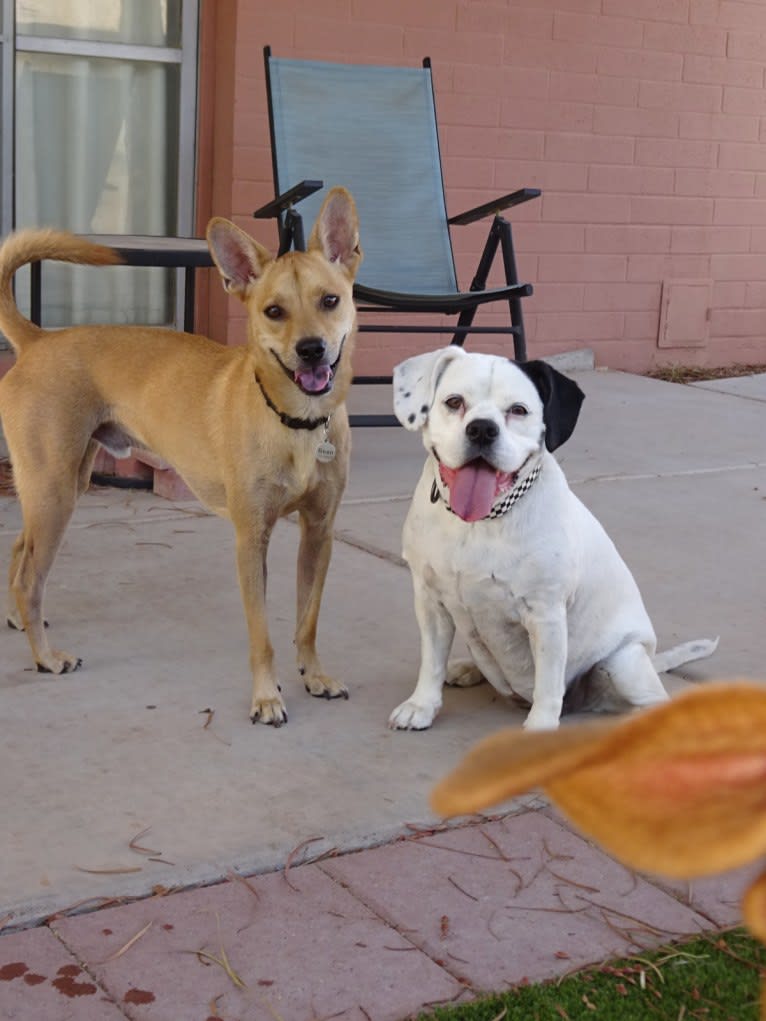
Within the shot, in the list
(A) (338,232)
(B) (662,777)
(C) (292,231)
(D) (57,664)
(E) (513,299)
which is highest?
(B) (662,777)

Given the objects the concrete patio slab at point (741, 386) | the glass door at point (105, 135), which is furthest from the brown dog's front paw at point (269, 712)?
the concrete patio slab at point (741, 386)

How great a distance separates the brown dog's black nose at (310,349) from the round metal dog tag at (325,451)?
0.20m

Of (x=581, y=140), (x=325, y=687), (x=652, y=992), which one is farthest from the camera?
(x=581, y=140)

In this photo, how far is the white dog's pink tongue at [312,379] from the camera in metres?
3.28

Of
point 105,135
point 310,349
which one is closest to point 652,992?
point 310,349

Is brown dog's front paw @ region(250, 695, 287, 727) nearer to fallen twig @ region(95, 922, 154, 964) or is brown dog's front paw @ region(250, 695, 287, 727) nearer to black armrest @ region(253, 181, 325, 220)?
fallen twig @ region(95, 922, 154, 964)

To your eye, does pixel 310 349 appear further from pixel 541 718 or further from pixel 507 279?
pixel 507 279

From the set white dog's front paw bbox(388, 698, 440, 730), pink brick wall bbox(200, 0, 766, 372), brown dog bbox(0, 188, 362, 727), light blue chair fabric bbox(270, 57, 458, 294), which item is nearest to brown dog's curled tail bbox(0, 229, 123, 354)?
brown dog bbox(0, 188, 362, 727)

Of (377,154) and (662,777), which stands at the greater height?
(377,154)

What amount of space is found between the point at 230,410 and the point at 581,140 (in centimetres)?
459

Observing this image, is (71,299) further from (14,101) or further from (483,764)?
(483,764)

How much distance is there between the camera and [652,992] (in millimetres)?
2092

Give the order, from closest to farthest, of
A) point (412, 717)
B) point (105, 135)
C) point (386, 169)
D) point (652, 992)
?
point (652, 992) → point (412, 717) → point (386, 169) → point (105, 135)

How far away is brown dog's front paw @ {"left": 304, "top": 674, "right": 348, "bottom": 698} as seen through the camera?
134 inches
